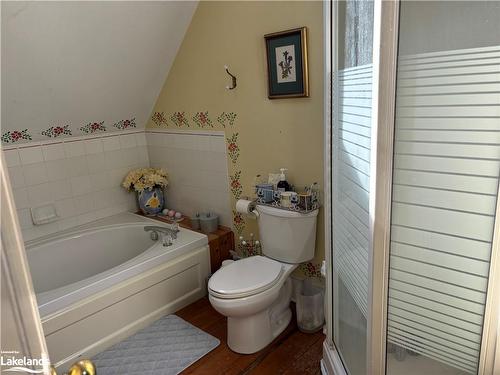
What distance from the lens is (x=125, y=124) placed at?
3.23 m

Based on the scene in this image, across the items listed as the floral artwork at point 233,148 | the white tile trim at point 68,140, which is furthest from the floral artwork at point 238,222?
the white tile trim at point 68,140

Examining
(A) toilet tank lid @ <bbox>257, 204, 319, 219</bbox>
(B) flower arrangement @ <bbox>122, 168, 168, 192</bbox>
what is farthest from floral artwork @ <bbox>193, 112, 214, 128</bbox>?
(A) toilet tank lid @ <bbox>257, 204, 319, 219</bbox>

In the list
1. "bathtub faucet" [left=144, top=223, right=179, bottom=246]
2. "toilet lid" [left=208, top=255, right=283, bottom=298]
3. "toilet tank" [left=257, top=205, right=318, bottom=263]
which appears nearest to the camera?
"toilet lid" [left=208, top=255, right=283, bottom=298]

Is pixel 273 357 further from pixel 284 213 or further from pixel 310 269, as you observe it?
pixel 284 213

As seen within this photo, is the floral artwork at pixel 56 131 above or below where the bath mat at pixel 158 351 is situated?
above

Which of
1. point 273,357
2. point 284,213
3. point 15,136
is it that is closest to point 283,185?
point 284,213

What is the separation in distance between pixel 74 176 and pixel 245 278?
5.57 feet

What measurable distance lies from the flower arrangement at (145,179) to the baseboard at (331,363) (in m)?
1.98

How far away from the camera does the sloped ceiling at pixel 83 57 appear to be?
213 centimetres

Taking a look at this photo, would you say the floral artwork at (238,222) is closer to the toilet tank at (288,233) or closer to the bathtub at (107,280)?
the bathtub at (107,280)

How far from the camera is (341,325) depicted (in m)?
1.67

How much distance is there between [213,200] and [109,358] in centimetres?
131

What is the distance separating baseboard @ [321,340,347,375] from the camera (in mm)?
1684

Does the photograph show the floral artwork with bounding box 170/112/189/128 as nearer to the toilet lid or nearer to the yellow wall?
the yellow wall
